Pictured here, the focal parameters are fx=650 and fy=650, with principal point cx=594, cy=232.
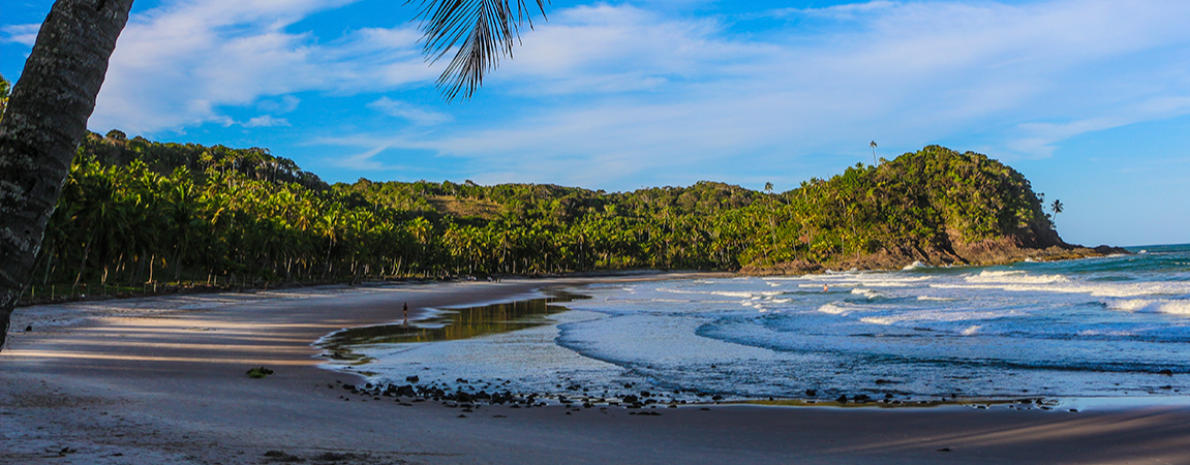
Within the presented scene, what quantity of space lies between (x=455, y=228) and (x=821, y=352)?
332 ft

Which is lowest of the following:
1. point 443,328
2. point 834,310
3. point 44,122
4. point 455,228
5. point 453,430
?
point 443,328

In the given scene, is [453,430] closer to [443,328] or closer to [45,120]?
[45,120]

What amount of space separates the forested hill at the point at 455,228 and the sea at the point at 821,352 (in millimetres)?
27330

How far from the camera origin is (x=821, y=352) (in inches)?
577

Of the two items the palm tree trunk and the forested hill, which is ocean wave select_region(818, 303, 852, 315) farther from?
the forested hill

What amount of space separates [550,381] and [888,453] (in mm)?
6059

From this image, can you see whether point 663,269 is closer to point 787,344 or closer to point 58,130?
point 787,344

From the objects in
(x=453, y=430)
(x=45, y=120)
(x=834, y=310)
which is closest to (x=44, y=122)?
(x=45, y=120)

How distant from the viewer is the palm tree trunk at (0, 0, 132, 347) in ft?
6.57

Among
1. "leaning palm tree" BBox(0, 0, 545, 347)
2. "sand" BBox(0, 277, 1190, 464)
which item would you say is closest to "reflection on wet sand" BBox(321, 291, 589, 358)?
"sand" BBox(0, 277, 1190, 464)

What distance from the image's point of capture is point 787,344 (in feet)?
53.2

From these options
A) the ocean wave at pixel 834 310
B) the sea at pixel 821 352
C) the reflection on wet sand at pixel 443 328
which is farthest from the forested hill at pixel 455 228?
the ocean wave at pixel 834 310

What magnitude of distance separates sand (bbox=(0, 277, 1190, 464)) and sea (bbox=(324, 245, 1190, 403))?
5.45 feet

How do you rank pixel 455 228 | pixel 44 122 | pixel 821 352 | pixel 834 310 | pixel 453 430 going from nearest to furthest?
pixel 44 122, pixel 453 430, pixel 821 352, pixel 834 310, pixel 455 228
